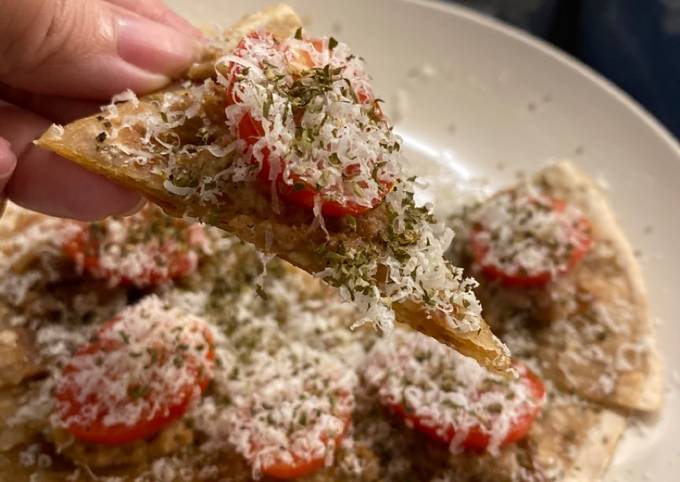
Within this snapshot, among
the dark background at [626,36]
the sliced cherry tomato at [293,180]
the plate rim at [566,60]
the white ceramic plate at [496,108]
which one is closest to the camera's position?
the sliced cherry tomato at [293,180]

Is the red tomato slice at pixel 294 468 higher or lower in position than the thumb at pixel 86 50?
lower

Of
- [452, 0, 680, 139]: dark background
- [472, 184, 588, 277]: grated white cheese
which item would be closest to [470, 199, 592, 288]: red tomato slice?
[472, 184, 588, 277]: grated white cheese

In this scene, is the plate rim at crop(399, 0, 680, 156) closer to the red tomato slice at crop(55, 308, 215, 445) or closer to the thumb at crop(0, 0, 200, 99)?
the thumb at crop(0, 0, 200, 99)

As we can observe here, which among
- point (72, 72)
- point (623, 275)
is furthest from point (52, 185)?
point (623, 275)

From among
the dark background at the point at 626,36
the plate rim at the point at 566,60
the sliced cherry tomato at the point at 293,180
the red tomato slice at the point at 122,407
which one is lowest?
the red tomato slice at the point at 122,407

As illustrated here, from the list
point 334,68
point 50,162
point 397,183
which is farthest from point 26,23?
point 397,183

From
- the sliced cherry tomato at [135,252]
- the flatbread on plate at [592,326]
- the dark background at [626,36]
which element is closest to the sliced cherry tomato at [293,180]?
the sliced cherry tomato at [135,252]

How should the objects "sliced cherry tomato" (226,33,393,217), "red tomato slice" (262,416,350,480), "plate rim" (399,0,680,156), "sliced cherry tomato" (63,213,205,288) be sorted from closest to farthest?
1. "sliced cherry tomato" (226,33,393,217)
2. "red tomato slice" (262,416,350,480)
3. "sliced cherry tomato" (63,213,205,288)
4. "plate rim" (399,0,680,156)

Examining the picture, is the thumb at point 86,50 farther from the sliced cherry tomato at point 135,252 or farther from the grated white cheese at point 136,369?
the grated white cheese at point 136,369

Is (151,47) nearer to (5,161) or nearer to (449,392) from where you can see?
(5,161)
